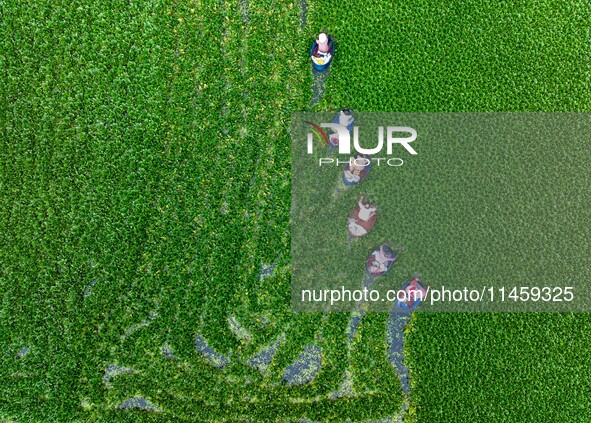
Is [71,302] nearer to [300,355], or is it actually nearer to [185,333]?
[185,333]

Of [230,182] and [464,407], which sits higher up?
[230,182]

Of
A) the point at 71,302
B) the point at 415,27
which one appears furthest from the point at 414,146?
the point at 71,302

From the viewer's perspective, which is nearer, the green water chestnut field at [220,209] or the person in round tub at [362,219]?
the green water chestnut field at [220,209]

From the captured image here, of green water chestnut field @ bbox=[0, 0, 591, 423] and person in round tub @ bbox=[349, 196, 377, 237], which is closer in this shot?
green water chestnut field @ bbox=[0, 0, 591, 423]

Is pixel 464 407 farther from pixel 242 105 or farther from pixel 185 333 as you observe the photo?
pixel 242 105

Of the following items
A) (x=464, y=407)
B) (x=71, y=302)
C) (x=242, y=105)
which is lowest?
(x=464, y=407)

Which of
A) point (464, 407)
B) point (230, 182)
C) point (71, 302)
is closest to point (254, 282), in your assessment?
point (230, 182)

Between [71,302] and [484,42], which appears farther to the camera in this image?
[484,42]
